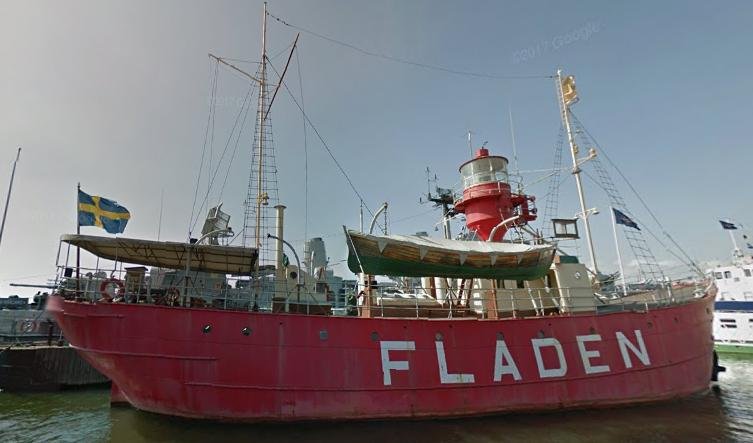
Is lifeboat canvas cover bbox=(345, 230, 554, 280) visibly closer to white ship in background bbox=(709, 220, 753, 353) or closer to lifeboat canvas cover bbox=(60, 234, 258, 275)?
lifeboat canvas cover bbox=(60, 234, 258, 275)

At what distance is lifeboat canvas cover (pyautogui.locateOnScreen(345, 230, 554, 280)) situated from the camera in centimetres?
1098

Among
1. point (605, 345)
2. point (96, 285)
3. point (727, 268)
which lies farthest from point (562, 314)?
point (727, 268)

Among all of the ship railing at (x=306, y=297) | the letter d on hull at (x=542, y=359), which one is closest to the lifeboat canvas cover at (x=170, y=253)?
the ship railing at (x=306, y=297)

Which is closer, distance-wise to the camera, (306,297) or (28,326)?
(306,297)

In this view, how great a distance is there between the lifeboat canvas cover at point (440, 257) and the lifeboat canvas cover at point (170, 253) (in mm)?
3503

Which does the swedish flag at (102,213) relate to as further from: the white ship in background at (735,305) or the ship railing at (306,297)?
the white ship in background at (735,305)

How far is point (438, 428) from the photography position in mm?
10336

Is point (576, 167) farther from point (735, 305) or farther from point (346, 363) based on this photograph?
point (735, 305)

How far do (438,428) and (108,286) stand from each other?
997cm

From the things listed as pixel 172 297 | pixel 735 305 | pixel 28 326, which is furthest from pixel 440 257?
pixel 735 305

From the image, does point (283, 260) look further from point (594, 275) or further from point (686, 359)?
point (686, 359)

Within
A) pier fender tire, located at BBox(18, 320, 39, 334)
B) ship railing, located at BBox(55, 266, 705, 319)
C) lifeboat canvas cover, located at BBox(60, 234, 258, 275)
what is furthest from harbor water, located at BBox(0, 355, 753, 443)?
pier fender tire, located at BBox(18, 320, 39, 334)

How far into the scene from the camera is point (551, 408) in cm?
1178

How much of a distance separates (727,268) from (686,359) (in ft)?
94.0
